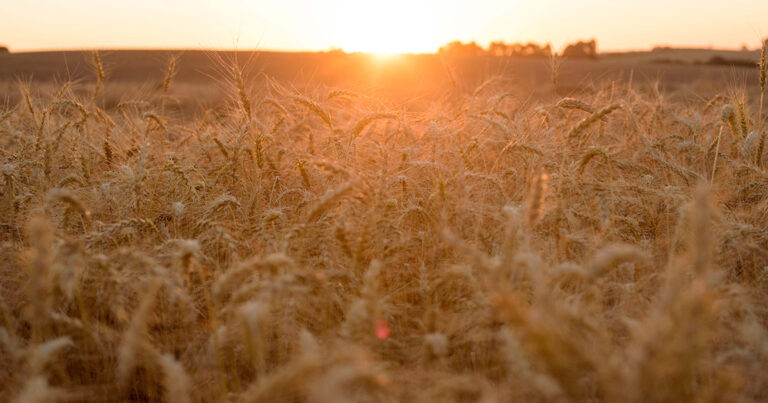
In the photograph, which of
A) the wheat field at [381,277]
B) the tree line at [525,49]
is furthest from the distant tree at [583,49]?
the wheat field at [381,277]

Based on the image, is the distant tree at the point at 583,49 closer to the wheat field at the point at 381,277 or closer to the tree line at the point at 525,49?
the tree line at the point at 525,49

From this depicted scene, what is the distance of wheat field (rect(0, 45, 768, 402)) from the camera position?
82 centimetres

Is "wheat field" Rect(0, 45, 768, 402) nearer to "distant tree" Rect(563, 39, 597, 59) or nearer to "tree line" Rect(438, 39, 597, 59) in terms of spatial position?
"tree line" Rect(438, 39, 597, 59)

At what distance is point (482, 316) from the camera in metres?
1.26

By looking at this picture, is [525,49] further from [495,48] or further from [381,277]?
[381,277]

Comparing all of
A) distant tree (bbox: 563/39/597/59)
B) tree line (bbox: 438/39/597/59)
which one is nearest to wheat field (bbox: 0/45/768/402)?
tree line (bbox: 438/39/597/59)

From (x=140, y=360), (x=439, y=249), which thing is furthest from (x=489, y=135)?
(x=140, y=360)

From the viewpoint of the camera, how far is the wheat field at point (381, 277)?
2.70 ft

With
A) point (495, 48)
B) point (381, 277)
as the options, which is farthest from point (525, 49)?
point (381, 277)

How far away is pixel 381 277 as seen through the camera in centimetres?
151

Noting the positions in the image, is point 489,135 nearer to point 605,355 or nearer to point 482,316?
point 482,316

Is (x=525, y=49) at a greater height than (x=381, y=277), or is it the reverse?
(x=525, y=49)

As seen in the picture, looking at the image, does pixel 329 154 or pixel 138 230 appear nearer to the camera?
pixel 138 230

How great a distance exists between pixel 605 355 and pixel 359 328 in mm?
500
